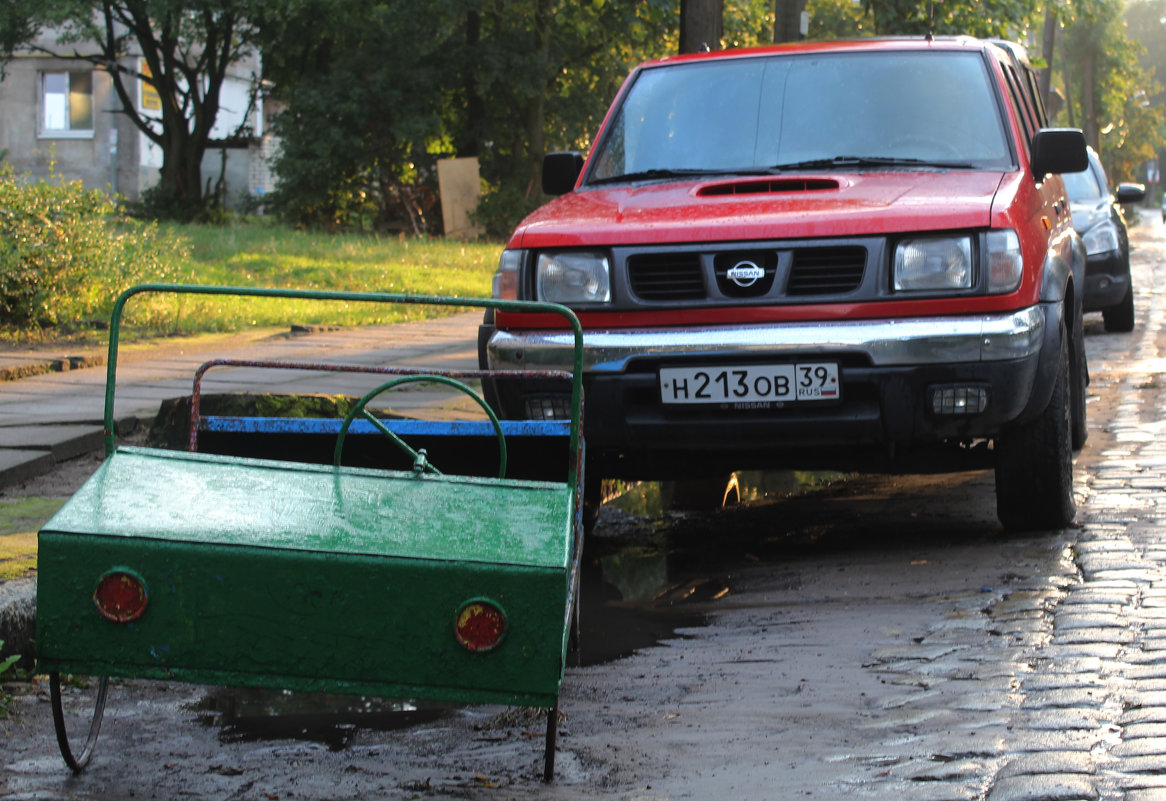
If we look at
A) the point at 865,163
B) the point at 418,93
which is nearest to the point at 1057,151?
the point at 865,163

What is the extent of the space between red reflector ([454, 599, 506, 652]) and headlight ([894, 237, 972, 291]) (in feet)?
8.21

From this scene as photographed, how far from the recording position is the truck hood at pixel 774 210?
16.1ft

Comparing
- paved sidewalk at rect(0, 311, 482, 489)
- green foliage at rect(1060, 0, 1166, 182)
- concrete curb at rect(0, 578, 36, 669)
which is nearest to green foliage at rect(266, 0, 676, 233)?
paved sidewalk at rect(0, 311, 482, 489)

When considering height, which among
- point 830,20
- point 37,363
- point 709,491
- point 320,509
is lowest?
point 709,491

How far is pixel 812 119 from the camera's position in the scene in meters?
5.95

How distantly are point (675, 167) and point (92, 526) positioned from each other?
352 centimetres

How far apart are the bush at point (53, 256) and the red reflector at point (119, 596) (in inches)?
306

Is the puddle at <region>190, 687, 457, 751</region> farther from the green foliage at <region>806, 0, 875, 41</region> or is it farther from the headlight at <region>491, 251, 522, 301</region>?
the green foliage at <region>806, 0, 875, 41</region>

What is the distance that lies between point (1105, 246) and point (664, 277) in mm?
9228

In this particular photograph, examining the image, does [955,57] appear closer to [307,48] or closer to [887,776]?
[887,776]

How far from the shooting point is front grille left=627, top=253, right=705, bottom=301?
16.5ft

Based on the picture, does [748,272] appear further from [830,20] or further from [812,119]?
[830,20]

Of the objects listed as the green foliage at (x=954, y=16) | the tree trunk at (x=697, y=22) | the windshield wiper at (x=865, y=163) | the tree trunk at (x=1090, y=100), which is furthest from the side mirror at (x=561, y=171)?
the tree trunk at (x=1090, y=100)

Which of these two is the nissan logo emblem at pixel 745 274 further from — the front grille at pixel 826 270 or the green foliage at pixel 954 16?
the green foliage at pixel 954 16
